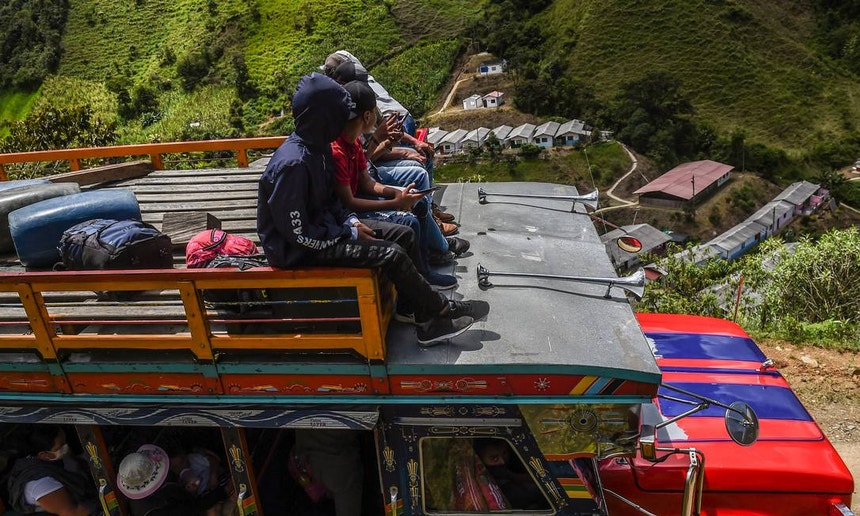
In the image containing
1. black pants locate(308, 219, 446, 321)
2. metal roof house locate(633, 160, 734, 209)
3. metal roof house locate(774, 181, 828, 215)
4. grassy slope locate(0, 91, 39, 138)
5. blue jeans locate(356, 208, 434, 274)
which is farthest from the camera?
grassy slope locate(0, 91, 39, 138)

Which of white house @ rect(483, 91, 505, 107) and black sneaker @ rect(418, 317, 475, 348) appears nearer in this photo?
black sneaker @ rect(418, 317, 475, 348)

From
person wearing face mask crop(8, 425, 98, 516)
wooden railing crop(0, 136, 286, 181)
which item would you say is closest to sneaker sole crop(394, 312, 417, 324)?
person wearing face mask crop(8, 425, 98, 516)

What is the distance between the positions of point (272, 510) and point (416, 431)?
1654 millimetres

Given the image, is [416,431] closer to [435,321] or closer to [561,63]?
[435,321]

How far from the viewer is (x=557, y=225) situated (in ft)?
18.9

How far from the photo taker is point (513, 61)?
249ft

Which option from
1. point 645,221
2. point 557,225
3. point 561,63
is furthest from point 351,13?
point 557,225

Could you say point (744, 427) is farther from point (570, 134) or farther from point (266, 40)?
point (266, 40)

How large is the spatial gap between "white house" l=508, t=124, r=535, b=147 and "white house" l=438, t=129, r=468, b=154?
5.51 meters

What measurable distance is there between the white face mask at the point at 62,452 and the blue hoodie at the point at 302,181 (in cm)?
244

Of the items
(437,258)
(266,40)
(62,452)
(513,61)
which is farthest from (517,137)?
(62,452)

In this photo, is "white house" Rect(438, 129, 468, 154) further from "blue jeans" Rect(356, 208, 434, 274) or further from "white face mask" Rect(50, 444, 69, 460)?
"white face mask" Rect(50, 444, 69, 460)

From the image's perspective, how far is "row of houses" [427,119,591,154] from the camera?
62594mm

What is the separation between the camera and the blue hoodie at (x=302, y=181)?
3.40 m
